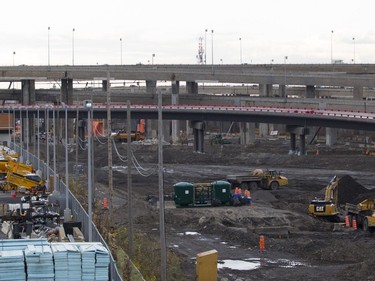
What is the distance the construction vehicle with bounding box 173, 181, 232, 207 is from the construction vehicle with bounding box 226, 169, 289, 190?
1093 cm

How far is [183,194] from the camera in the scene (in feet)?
204

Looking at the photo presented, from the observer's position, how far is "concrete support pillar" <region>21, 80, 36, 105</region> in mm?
147938

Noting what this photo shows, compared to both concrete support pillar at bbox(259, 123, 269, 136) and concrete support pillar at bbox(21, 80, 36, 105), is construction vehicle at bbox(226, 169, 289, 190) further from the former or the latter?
concrete support pillar at bbox(259, 123, 269, 136)

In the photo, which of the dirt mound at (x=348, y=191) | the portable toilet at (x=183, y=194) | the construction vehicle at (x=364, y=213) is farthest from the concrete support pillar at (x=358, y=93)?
the construction vehicle at (x=364, y=213)

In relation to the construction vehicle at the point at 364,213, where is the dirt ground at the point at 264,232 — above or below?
below

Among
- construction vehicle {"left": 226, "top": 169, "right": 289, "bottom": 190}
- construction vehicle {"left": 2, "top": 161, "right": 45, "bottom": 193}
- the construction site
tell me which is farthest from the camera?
construction vehicle {"left": 226, "top": 169, "right": 289, "bottom": 190}

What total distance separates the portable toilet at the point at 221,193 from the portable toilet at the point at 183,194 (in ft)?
4.84

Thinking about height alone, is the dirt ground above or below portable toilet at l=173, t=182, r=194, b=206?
below

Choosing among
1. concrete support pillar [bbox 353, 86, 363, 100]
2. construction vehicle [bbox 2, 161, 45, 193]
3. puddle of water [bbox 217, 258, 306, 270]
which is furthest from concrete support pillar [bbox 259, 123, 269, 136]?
puddle of water [bbox 217, 258, 306, 270]

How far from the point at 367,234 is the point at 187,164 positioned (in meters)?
63.2

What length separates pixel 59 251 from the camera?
26.5 meters

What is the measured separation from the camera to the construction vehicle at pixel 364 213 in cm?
5014

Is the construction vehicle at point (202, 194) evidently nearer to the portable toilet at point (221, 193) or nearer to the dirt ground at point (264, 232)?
the portable toilet at point (221, 193)

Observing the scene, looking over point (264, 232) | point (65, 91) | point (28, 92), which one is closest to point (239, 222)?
point (264, 232)
